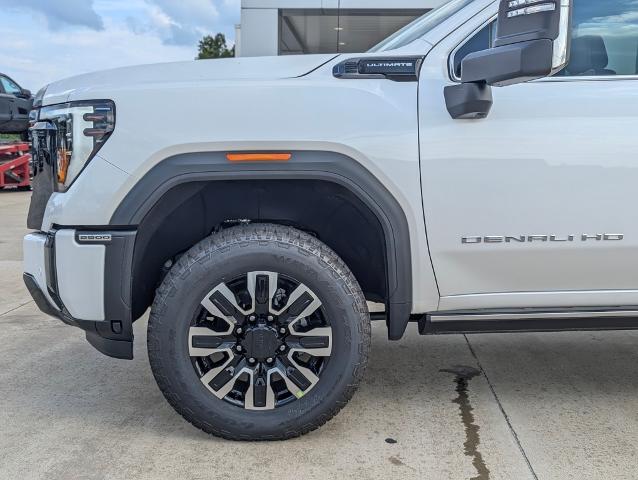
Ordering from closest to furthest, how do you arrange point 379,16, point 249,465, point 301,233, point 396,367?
point 249,465 < point 301,233 < point 396,367 < point 379,16

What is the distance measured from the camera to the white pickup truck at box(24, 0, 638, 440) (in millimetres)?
2855

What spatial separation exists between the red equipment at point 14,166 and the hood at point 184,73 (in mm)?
14303

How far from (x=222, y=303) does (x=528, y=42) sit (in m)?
1.55

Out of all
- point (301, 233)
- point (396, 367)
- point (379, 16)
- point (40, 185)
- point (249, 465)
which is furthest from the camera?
point (379, 16)

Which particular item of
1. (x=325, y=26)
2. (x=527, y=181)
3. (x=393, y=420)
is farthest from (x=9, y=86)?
(x=527, y=181)

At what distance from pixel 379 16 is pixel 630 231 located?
1697 centimetres

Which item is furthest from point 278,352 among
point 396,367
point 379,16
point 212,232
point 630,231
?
point 379,16

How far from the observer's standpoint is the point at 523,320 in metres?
3.11

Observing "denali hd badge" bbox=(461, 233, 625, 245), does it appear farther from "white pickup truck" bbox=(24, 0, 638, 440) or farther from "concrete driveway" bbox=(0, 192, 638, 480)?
"concrete driveway" bbox=(0, 192, 638, 480)

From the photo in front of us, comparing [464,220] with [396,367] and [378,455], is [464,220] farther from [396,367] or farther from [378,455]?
[396,367]

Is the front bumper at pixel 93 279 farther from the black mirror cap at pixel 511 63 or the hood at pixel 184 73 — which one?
the black mirror cap at pixel 511 63

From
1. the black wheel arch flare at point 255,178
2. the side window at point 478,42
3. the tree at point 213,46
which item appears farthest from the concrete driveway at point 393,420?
the tree at point 213,46

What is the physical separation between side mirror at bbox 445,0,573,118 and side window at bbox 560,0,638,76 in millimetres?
641

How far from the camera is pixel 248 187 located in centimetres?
310
